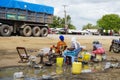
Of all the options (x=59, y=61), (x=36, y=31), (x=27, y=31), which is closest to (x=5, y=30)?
(x=27, y=31)

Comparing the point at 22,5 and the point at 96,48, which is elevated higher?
the point at 22,5

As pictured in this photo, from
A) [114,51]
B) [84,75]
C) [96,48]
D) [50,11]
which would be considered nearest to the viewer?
[84,75]

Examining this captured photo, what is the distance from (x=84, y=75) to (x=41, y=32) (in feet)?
81.6

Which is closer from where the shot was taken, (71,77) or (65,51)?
(71,77)

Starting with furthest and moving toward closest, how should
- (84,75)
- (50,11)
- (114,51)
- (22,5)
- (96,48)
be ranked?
1. (50,11)
2. (22,5)
3. (114,51)
4. (96,48)
5. (84,75)

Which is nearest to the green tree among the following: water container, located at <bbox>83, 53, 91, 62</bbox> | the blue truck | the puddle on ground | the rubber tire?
the blue truck

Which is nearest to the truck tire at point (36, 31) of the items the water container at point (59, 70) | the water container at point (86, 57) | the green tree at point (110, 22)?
the water container at point (86, 57)

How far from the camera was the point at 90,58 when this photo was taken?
18047 mm

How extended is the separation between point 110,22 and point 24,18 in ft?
331

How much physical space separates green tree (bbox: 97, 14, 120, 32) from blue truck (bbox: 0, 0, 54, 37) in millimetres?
91011

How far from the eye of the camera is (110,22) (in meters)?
133

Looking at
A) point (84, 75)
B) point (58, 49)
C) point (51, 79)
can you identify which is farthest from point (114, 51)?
point (51, 79)

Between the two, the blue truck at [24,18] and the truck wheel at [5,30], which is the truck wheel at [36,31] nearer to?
the blue truck at [24,18]

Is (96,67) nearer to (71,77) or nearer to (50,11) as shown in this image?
(71,77)
